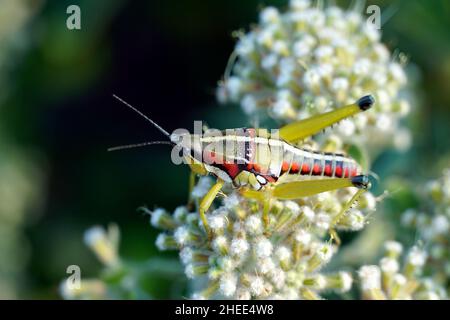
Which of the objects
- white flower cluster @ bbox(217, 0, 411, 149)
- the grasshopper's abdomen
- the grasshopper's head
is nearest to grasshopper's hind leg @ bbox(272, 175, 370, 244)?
the grasshopper's abdomen

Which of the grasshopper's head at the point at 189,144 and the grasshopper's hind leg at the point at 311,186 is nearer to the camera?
the grasshopper's hind leg at the point at 311,186

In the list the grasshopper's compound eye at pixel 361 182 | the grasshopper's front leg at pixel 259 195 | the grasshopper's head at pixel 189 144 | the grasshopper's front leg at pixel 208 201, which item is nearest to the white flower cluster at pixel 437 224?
the grasshopper's compound eye at pixel 361 182

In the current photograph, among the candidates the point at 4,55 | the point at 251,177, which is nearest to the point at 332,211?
the point at 251,177

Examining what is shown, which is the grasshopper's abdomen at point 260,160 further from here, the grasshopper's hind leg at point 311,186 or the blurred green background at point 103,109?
the blurred green background at point 103,109

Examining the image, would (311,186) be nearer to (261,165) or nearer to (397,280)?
(261,165)

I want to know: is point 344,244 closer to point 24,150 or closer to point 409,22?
point 409,22

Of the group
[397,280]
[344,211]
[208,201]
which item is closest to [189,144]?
[208,201]
